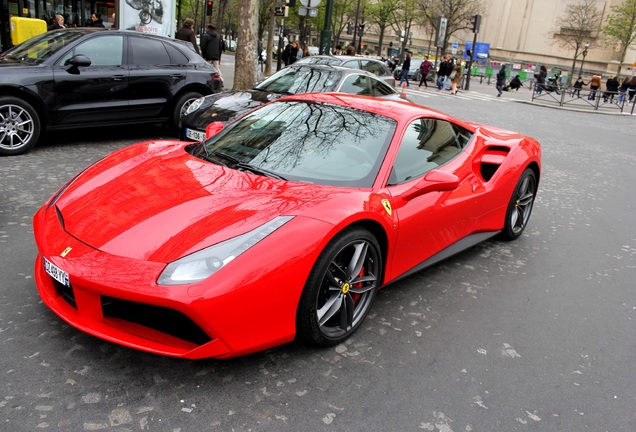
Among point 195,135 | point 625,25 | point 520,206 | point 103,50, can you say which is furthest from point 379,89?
point 625,25

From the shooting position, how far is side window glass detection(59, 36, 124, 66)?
24.5 feet

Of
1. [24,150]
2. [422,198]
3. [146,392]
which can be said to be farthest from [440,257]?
[24,150]

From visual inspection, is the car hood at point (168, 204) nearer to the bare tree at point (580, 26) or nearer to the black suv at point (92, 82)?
the black suv at point (92, 82)

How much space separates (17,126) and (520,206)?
5.88 metres

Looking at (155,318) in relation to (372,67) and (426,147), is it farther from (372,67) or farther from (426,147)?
(372,67)

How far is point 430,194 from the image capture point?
376 centimetres

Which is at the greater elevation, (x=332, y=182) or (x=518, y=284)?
(x=332, y=182)

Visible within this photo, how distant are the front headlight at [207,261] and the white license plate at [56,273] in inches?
18.9

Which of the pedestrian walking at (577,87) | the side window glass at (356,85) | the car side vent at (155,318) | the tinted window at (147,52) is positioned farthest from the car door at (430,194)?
the pedestrian walking at (577,87)

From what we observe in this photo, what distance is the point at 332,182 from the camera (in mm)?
3326

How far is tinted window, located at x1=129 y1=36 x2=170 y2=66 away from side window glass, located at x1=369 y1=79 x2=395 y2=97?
131 inches

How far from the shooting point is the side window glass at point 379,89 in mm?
9367

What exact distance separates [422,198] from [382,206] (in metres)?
0.50

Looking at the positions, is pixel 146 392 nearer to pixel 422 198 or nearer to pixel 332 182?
pixel 332 182
